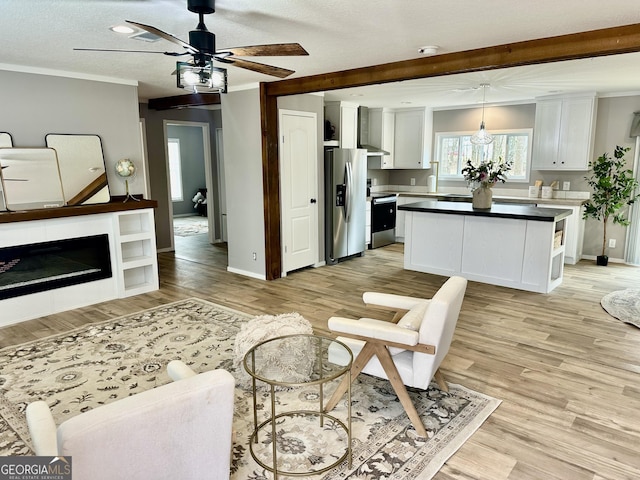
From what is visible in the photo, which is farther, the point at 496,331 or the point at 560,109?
the point at 560,109

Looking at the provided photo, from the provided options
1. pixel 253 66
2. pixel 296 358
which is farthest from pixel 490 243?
pixel 253 66

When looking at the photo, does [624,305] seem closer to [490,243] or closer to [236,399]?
[490,243]

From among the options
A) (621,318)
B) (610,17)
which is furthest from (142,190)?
(621,318)

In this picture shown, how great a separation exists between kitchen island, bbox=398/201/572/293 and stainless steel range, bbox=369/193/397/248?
149 centimetres

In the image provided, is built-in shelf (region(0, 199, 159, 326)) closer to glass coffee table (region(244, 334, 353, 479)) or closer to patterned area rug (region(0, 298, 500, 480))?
patterned area rug (region(0, 298, 500, 480))

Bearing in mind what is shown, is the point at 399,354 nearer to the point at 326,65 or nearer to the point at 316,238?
the point at 326,65

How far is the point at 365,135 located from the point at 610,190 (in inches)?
149

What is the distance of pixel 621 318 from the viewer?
4172mm

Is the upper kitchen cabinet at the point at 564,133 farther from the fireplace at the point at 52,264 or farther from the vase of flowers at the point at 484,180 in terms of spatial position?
the fireplace at the point at 52,264

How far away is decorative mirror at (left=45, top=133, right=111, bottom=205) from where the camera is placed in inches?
180

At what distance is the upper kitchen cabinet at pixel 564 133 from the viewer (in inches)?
246

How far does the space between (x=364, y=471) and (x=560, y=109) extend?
6194 millimetres

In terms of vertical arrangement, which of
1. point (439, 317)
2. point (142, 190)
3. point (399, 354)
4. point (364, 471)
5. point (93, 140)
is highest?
point (93, 140)

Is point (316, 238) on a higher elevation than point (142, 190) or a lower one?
lower
